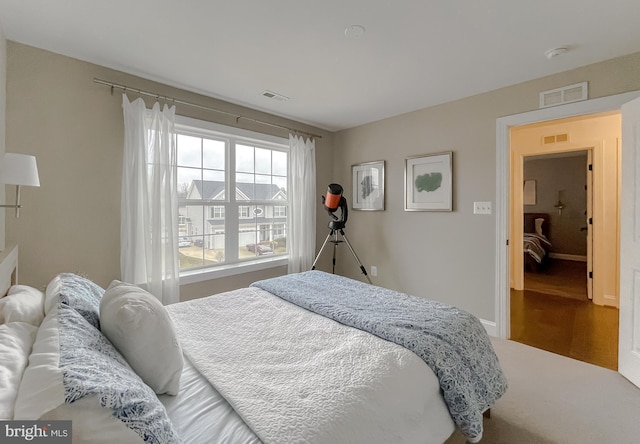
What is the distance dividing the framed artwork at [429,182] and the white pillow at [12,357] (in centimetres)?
325

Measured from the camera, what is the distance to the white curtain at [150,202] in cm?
240

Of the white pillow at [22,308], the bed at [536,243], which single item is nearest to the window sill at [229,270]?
the white pillow at [22,308]

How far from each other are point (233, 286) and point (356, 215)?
6.28ft

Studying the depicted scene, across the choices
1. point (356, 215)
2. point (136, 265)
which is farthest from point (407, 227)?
Answer: point (136, 265)

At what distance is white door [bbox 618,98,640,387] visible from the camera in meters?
2.03

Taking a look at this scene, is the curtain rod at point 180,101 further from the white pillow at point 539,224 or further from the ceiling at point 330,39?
the white pillow at point 539,224

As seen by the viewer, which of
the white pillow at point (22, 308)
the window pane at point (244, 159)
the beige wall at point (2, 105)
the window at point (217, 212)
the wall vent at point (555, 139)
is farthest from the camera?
the wall vent at point (555, 139)

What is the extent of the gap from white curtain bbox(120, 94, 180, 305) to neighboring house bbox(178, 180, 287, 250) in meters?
0.33

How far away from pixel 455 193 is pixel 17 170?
3.40 metres

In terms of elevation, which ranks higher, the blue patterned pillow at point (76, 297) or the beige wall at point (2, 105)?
the beige wall at point (2, 105)

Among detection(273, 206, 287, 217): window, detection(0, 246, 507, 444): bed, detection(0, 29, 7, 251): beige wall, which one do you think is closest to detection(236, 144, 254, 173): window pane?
detection(273, 206, 287, 217): window

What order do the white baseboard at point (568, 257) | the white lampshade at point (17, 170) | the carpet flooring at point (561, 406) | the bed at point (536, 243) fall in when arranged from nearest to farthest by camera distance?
the white lampshade at point (17, 170)
the carpet flooring at point (561, 406)
the bed at point (536, 243)
the white baseboard at point (568, 257)

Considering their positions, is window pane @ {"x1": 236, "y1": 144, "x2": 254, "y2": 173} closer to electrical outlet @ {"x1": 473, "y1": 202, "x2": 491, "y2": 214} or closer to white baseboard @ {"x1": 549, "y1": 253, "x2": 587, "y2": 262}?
electrical outlet @ {"x1": 473, "y1": 202, "x2": 491, "y2": 214}

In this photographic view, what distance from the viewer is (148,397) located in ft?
2.41
